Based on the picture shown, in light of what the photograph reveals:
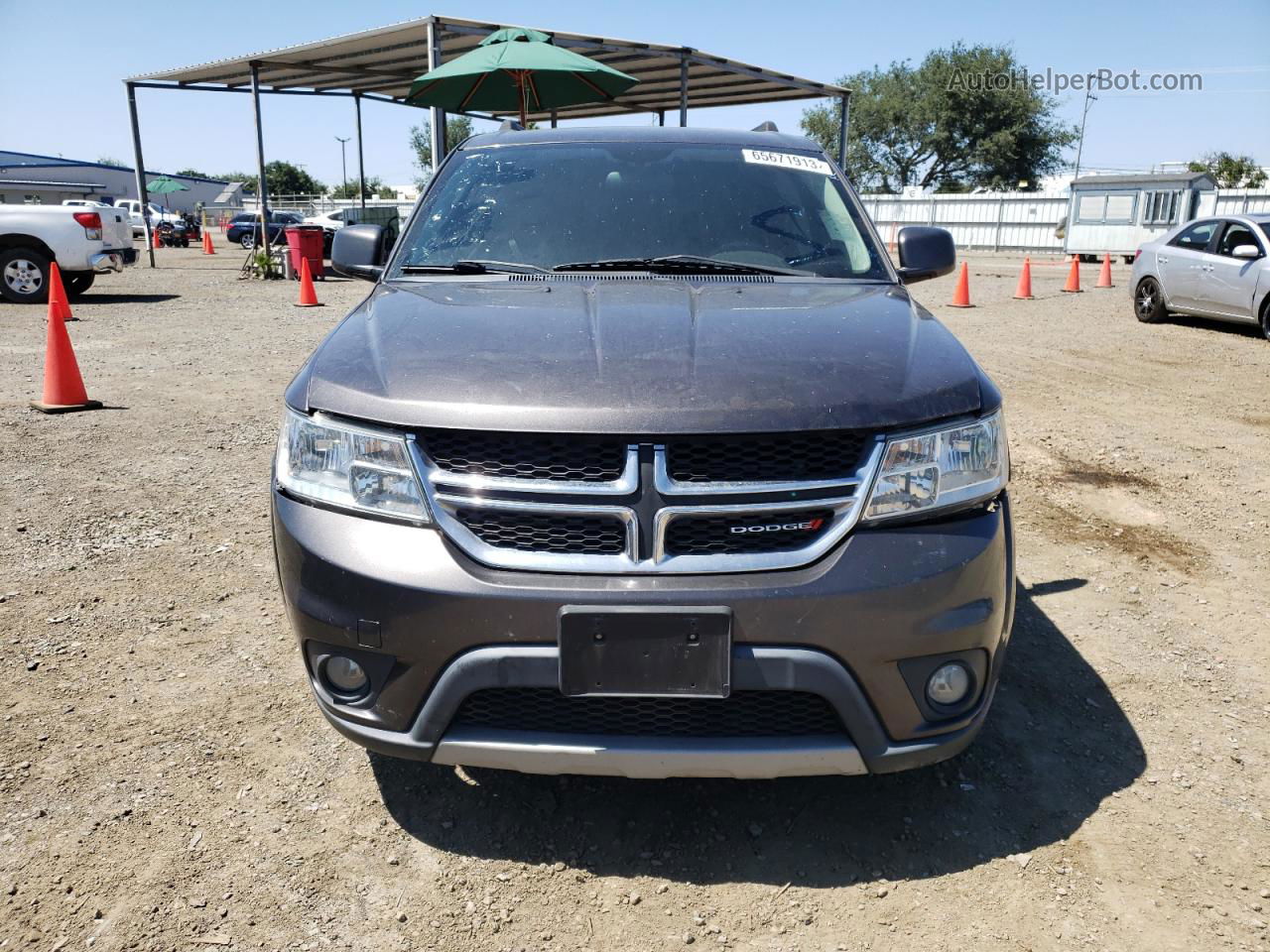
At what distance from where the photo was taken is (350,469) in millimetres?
1975

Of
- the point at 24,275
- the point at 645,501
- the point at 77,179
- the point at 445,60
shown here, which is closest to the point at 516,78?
the point at 445,60

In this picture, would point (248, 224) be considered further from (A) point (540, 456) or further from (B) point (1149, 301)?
(A) point (540, 456)

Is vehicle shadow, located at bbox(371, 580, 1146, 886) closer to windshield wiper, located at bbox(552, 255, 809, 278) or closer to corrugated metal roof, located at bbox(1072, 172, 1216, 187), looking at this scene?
windshield wiper, located at bbox(552, 255, 809, 278)

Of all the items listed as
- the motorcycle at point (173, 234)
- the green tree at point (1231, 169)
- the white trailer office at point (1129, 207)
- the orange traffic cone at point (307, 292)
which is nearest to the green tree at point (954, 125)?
the green tree at point (1231, 169)

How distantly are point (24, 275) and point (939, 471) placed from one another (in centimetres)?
1453

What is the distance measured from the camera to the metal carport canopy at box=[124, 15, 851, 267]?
546 inches

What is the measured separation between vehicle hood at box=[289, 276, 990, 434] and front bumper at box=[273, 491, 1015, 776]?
268 mm

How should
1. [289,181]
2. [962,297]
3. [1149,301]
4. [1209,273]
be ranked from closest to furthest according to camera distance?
[1209,273] → [1149,301] → [962,297] → [289,181]

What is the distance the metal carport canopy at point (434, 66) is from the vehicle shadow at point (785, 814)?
12.4 metres

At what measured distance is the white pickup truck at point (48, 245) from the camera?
12.4 m

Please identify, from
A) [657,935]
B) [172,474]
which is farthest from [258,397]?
[657,935]

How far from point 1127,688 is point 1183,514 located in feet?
6.98

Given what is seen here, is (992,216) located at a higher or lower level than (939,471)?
higher

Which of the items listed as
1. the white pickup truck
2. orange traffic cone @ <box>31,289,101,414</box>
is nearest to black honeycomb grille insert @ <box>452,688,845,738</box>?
orange traffic cone @ <box>31,289,101,414</box>
